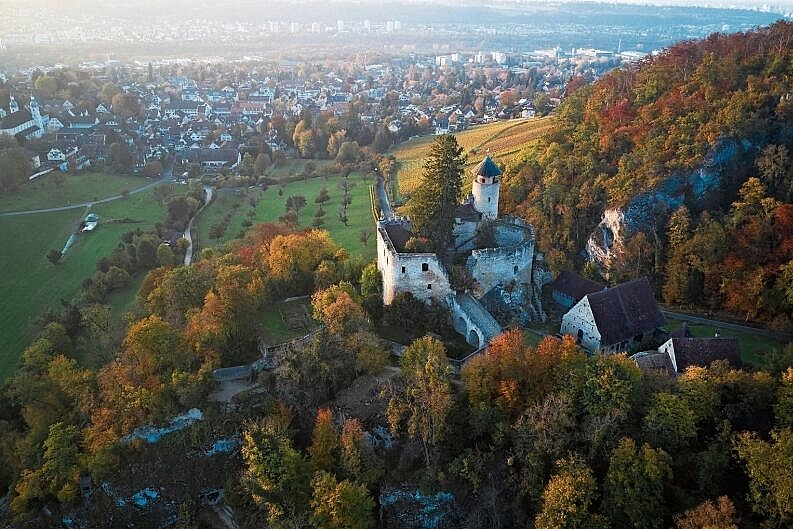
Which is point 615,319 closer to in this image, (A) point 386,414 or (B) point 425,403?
(B) point 425,403

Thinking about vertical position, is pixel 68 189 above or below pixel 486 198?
below

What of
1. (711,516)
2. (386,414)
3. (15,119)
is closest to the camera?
(711,516)

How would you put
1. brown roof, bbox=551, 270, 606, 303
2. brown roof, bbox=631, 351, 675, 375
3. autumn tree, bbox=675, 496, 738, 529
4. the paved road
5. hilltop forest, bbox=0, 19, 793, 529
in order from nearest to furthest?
autumn tree, bbox=675, 496, 738, 529 → hilltop forest, bbox=0, 19, 793, 529 → brown roof, bbox=631, 351, 675, 375 → brown roof, bbox=551, 270, 606, 303 → the paved road

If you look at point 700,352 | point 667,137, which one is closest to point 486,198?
point 700,352

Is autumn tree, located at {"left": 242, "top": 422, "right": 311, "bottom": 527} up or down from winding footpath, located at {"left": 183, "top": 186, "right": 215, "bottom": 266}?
up

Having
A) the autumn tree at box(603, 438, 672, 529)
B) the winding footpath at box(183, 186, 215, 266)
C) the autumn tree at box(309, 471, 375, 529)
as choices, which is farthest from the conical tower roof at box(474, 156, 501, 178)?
the winding footpath at box(183, 186, 215, 266)

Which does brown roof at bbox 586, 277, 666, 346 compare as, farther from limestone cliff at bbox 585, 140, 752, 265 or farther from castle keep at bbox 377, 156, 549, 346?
limestone cliff at bbox 585, 140, 752, 265

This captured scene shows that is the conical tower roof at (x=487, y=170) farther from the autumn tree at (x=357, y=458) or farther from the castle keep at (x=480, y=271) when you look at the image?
the autumn tree at (x=357, y=458)
